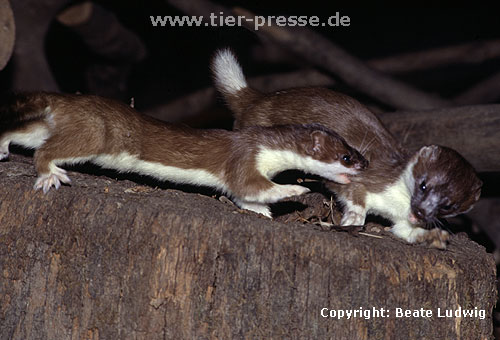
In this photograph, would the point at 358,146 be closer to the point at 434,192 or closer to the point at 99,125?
the point at 434,192

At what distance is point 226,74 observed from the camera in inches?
116

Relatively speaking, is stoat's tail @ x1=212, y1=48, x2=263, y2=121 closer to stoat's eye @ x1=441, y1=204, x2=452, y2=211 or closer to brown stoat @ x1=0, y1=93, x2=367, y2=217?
brown stoat @ x1=0, y1=93, x2=367, y2=217

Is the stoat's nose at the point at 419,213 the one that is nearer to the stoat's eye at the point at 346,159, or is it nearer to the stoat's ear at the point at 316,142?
the stoat's eye at the point at 346,159

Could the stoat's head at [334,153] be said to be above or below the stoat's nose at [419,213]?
above

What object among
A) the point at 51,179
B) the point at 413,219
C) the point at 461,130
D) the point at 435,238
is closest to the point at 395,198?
the point at 413,219

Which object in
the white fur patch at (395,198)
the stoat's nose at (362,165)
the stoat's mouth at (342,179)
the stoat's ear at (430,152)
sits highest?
the stoat's ear at (430,152)

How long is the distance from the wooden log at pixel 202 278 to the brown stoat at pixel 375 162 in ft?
1.29

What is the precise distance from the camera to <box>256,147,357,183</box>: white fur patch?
2.46 metres

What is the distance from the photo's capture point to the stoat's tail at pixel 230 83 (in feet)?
9.65

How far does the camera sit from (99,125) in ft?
7.62

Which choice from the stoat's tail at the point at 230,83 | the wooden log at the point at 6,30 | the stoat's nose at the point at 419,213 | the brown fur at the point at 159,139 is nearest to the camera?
the brown fur at the point at 159,139

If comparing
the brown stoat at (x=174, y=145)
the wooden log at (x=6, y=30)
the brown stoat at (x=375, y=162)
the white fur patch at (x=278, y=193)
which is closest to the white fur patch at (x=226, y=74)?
the brown stoat at (x=375, y=162)

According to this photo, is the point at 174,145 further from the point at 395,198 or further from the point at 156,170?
the point at 395,198

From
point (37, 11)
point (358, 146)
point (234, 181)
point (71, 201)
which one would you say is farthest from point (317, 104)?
point (37, 11)
